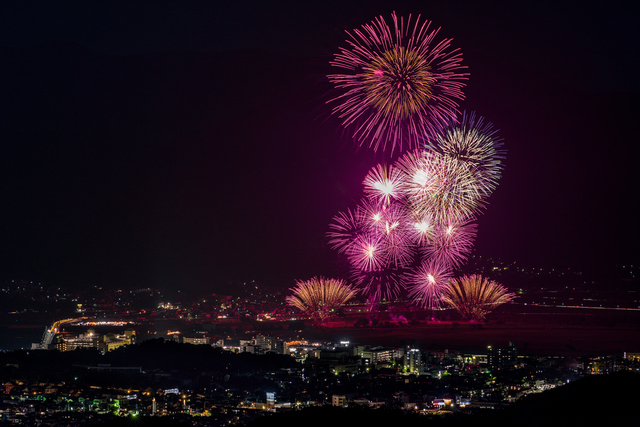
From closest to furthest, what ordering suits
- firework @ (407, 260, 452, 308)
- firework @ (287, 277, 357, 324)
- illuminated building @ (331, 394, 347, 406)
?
illuminated building @ (331, 394, 347, 406)
firework @ (407, 260, 452, 308)
firework @ (287, 277, 357, 324)

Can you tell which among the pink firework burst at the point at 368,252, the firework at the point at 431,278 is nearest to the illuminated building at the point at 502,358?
the firework at the point at 431,278

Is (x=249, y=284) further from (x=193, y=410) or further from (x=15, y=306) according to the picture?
(x=193, y=410)

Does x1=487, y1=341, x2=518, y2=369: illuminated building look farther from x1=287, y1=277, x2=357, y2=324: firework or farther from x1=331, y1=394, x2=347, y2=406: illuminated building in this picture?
x1=331, y1=394, x2=347, y2=406: illuminated building

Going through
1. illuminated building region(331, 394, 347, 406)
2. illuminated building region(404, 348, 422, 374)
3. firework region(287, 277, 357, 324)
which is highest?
firework region(287, 277, 357, 324)

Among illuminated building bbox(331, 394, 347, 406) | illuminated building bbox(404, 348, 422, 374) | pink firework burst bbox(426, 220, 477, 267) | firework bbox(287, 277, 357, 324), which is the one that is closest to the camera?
illuminated building bbox(331, 394, 347, 406)

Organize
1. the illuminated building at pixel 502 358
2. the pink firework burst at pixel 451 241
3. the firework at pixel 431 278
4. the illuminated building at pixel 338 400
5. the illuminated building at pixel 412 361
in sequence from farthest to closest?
the illuminated building at pixel 502 358
the illuminated building at pixel 412 361
the firework at pixel 431 278
the pink firework burst at pixel 451 241
the illuminated building at pixel 338 400

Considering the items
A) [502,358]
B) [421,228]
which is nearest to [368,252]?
[421,228]

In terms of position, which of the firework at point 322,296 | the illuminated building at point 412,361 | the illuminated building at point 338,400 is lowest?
the illuminated building at point 338,400

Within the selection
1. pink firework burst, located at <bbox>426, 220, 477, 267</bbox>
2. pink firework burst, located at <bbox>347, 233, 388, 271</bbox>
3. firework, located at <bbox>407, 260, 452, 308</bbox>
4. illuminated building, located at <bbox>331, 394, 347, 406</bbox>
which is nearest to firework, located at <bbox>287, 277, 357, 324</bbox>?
firework, located at <bbox>407, 260, 452, 308</bbox>

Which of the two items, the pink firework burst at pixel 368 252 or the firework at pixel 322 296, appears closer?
the pink firework burst at pixel 368 252

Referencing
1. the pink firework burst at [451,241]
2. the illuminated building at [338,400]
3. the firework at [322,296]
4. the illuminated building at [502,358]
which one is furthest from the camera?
the firework at [322,296]

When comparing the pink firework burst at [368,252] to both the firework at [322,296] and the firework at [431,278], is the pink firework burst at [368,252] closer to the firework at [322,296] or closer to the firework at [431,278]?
the firework at [431,278]
